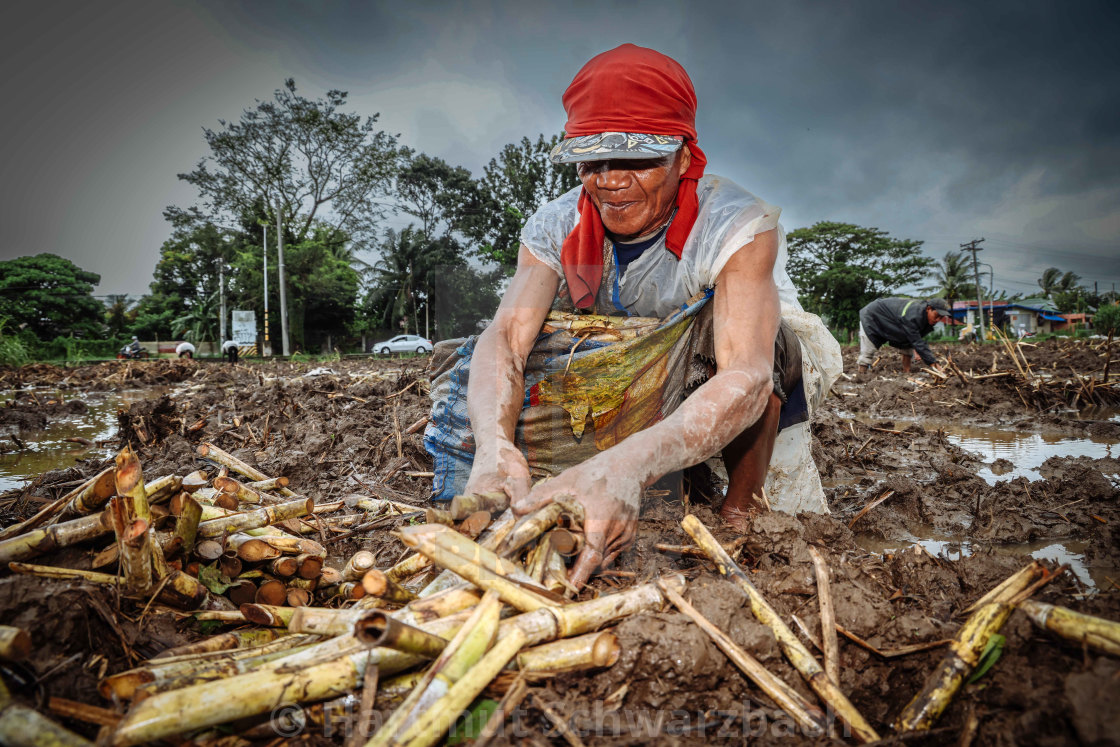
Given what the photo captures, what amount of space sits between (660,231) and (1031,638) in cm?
188

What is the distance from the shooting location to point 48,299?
32.2 metres

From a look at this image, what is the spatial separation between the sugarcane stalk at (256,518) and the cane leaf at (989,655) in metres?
2.13

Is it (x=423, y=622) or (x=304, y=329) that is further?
(x=304, y=329)

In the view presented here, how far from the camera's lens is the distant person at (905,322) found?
31.3 ft

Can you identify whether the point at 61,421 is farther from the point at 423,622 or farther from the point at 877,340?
the point at 877,340

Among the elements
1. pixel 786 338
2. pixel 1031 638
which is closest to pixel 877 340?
pixel 786 338

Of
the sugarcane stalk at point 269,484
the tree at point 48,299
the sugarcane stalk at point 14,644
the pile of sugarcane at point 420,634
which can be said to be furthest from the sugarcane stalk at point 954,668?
the tree at point 48,299

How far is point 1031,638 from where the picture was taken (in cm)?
112

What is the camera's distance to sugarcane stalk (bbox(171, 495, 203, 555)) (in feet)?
5.41

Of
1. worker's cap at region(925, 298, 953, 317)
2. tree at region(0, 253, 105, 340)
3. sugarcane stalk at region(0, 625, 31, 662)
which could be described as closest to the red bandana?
sugarcane stalk at region(0, 625, 31, 662)

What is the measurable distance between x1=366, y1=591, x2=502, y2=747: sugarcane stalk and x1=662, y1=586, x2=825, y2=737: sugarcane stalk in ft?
1.53

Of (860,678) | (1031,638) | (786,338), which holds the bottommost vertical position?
(860,678)

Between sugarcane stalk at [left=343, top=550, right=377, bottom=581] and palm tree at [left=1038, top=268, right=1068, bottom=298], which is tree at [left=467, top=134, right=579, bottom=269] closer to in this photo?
sugarcane stalk at [left=343, top=550, right=377, bottom=581]

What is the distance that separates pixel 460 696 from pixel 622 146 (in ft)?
6.09
